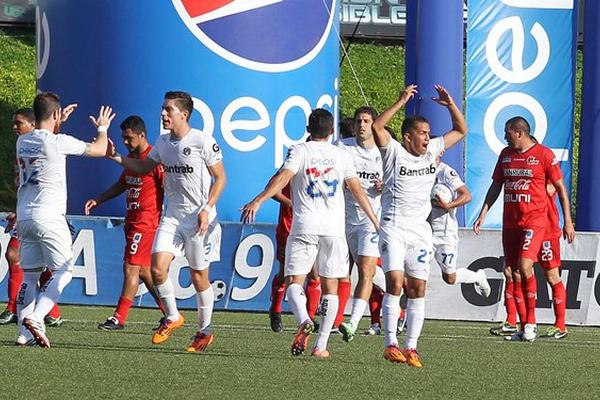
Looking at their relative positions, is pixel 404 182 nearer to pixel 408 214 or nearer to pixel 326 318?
pixel 408 214

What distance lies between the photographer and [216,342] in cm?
1251

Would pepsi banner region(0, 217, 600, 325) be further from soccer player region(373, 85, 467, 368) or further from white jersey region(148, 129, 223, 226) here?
soccer player region(373, 85, 467, 368)

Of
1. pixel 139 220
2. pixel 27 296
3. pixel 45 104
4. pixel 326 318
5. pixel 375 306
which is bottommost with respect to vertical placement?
pixel 375 306

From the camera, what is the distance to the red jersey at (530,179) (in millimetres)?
14336

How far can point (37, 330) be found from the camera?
35.8 feet

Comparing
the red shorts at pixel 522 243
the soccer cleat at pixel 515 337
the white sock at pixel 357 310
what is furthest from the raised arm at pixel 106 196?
the soccer cleat at pixel 515 337

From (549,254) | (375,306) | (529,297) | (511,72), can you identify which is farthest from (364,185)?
(511,72)

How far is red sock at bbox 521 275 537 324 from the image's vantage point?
14219 millimetres

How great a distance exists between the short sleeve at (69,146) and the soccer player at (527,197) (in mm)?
4841

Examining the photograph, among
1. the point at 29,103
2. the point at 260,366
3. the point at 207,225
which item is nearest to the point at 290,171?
the point at 207,225

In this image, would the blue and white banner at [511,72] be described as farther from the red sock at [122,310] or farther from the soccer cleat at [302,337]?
the soccer cleat at [302,337]

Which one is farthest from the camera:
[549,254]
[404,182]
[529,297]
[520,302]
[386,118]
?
[549,254]

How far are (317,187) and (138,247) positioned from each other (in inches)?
135

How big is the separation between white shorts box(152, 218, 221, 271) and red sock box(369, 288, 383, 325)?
11.2ft
